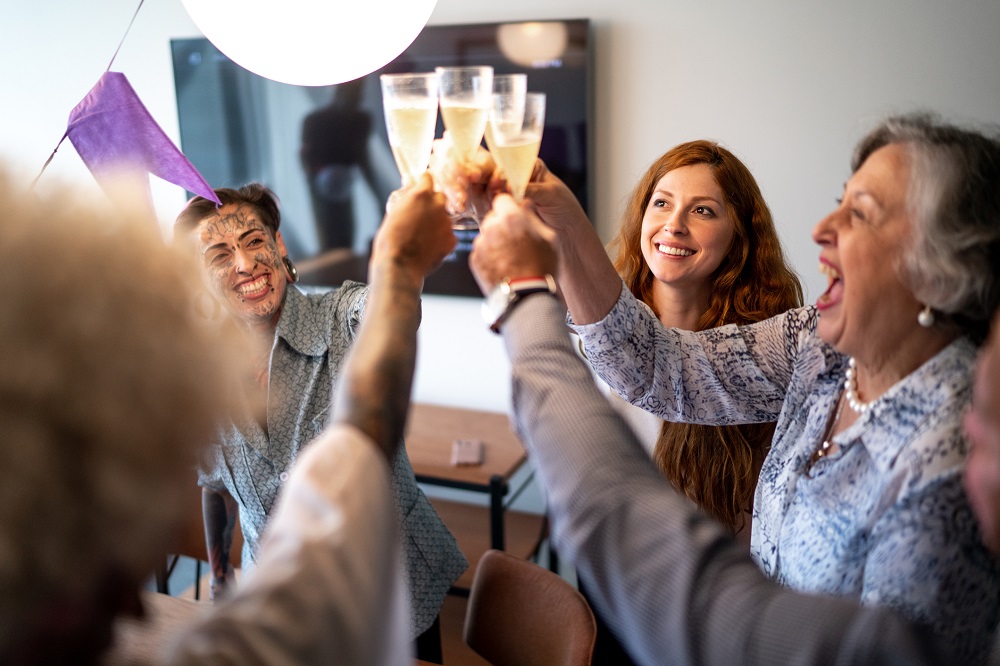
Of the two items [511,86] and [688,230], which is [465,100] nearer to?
[511,86]

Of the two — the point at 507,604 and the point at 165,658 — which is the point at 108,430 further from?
the point at 507,604

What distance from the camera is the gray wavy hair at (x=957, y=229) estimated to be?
3.27 ft

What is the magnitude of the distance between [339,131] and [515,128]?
2.71 metres

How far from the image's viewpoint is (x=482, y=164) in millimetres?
1347

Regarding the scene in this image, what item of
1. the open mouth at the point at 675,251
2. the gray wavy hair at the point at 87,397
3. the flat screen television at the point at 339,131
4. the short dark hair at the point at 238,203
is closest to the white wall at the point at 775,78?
the flat screen television at the point at 339,131

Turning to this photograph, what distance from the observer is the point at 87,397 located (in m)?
0.58

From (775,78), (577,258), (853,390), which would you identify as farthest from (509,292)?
(775,78)

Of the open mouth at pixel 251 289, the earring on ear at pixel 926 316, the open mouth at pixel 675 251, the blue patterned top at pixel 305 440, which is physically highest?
the earring on ear at pixel 926 316

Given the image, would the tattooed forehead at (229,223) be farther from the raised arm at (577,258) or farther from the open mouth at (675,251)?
the open mouth at (675,251)

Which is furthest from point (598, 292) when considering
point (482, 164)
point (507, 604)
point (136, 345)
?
point (136, 345)

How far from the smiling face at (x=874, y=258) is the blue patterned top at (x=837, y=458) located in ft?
0.23

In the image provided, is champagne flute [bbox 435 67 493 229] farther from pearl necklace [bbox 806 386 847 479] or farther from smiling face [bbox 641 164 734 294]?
smiling face [bbox 641 164 734 294]

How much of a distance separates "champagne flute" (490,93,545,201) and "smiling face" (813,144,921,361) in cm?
49

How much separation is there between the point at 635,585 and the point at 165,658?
53 cm
